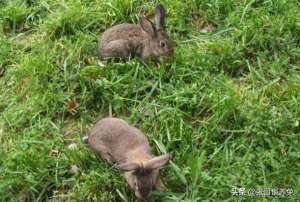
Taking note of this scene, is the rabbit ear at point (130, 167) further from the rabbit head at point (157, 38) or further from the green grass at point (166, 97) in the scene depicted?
the rabbit head at point (157, 38)

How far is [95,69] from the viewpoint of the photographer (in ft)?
19.3

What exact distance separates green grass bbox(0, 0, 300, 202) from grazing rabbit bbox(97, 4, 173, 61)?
14 centimetres

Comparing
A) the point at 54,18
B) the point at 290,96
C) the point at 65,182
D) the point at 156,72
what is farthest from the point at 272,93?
the point at 54,18

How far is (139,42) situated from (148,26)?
18cm

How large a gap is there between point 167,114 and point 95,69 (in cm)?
93

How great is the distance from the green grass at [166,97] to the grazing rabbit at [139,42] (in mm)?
144

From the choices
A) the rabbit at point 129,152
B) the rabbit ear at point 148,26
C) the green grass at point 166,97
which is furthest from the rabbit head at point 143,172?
the rabbit ear at point 148,26

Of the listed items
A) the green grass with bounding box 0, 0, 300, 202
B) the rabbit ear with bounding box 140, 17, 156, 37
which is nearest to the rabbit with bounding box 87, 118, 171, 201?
the green grass with bounding box 0, 0, 300, 202

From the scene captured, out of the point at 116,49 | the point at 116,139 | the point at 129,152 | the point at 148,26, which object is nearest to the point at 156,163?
the point at 129,152

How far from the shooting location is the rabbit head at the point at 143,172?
4.57m

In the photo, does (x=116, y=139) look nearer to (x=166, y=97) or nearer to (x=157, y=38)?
(x=166, y=97)

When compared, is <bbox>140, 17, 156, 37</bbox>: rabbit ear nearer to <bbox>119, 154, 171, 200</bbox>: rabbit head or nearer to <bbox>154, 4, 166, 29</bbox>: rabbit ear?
<bbox>154, 4, 166, 29</bbox>: rabbit ear

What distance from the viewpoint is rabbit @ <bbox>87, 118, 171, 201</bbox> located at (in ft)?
15.1

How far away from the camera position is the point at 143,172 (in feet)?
15.1
